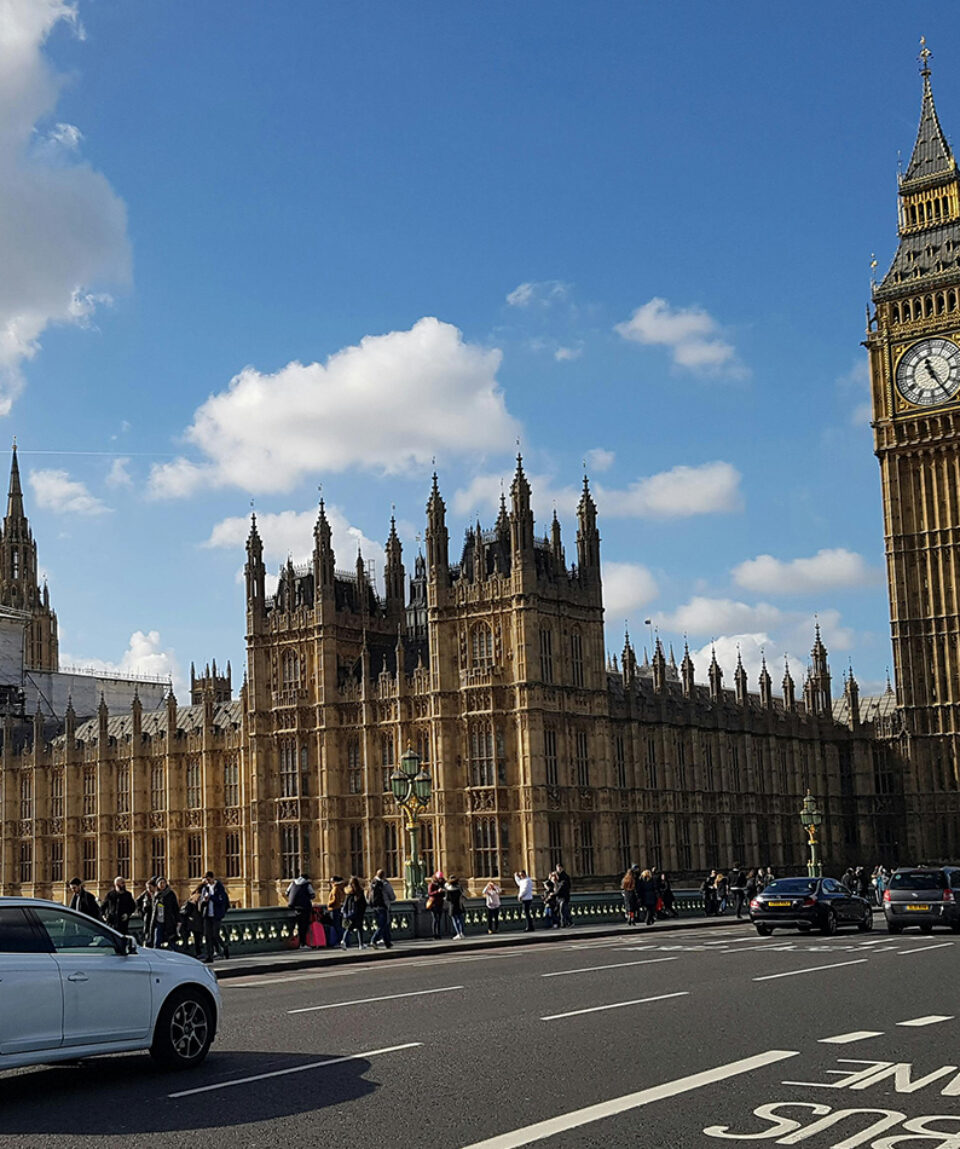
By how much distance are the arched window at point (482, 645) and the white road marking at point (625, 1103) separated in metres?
43.0

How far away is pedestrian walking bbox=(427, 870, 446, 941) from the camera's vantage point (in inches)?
1326

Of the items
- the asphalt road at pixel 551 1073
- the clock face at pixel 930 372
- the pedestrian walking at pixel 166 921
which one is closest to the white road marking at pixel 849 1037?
the asphalt road at pixel 551 1073

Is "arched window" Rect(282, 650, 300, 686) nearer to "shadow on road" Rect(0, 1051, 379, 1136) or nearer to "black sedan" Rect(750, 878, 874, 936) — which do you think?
"black sedan" Rect(750, 878, 874, 936)

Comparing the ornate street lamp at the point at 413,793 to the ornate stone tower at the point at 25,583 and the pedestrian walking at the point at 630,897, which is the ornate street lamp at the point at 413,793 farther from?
the ornate stone tower at the point at 25,583

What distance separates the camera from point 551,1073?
38.2 ft

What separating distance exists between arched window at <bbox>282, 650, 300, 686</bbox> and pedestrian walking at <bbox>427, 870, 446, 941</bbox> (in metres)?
28.6

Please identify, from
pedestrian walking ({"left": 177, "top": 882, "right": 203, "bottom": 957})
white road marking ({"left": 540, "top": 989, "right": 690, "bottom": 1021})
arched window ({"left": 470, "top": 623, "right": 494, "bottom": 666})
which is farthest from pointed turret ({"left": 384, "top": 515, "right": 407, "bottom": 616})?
white road marking ({"left": 540, "top": 989, "right": 690, "bottom": 1021})

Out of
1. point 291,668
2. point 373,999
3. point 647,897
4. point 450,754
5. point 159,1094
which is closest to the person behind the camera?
point 159,1094

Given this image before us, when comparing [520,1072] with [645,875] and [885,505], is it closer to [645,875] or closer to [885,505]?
[645,875]

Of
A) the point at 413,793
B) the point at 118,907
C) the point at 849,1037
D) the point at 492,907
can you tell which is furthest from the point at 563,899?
the point at 849,1037

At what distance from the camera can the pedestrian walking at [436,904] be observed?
33688 mm

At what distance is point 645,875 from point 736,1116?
1220 inches

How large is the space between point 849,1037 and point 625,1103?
153 inches

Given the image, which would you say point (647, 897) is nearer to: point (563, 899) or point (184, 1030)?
point (563, 899)
